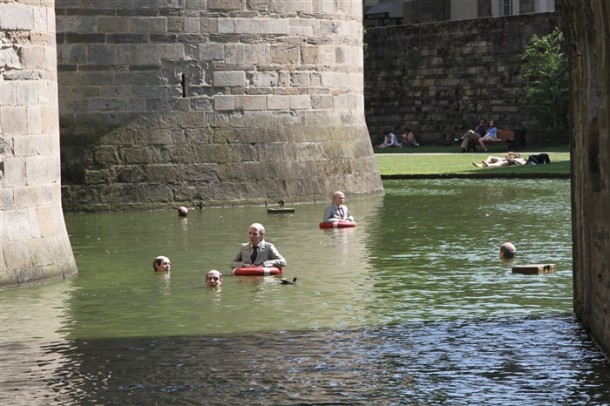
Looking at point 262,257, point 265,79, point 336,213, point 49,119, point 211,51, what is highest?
point 211,51

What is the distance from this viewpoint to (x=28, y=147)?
15.9m

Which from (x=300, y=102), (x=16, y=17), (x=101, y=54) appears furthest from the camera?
(x=300, y=102)

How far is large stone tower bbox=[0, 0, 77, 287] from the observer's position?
51.1ft

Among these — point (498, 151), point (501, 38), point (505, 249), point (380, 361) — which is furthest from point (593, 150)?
point (501, 38)

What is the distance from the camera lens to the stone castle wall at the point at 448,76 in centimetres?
4706

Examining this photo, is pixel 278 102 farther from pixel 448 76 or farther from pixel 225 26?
pixel 448 76

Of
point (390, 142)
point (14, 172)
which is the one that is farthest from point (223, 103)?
point (390, 142)

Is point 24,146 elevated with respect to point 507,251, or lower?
elevated

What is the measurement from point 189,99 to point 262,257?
9.27 meters

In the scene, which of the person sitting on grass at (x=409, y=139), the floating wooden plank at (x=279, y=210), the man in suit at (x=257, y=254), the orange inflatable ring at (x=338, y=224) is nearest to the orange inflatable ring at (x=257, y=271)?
the man in suit at (x=257, y=254)

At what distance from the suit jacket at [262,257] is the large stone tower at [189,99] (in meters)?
8.74

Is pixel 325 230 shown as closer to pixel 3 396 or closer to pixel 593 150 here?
pixel 593 150

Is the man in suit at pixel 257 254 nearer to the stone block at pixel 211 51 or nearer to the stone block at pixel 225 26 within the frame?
the stone block at pixel 211 51

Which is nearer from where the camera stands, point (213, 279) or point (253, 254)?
point (213, 279)
